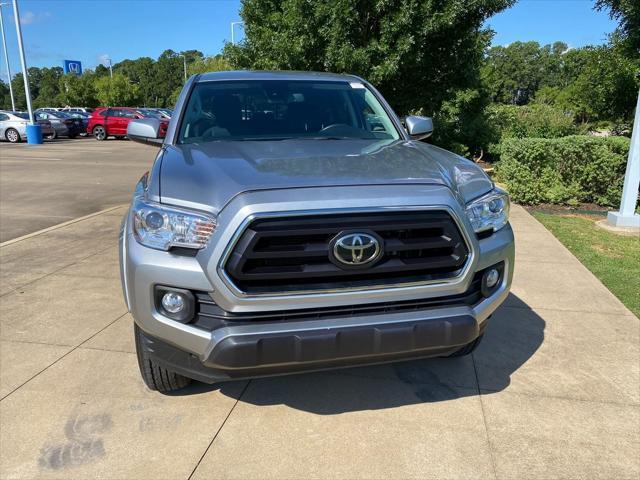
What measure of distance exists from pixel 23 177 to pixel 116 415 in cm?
1131

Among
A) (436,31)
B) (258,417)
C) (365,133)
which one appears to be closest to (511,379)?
(258,417)

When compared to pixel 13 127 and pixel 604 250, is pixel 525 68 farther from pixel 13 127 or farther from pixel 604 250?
pixel 604 250

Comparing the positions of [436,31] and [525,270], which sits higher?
[436,31]

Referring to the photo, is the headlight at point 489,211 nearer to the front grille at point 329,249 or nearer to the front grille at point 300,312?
the front grille at point 329,249

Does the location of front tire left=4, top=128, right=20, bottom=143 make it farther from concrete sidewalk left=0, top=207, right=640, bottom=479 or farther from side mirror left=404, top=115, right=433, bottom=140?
side mirror left=404, top=115, right=433, bottom=140

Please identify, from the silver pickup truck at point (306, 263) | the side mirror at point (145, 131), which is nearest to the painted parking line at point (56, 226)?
the side mirror at point (145, 131)

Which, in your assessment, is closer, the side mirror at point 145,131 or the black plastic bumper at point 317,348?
the black plastic bumper at point 317,348

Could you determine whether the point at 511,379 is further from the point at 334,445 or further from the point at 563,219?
the point at 563,219

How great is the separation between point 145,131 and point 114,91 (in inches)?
2134

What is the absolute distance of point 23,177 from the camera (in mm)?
12219

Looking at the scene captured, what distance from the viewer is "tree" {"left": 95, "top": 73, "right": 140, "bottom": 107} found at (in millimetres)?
52594

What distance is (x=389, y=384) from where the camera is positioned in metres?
3.22

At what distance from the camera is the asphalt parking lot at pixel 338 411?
2.53 m

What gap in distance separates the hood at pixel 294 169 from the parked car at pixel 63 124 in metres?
27.5
